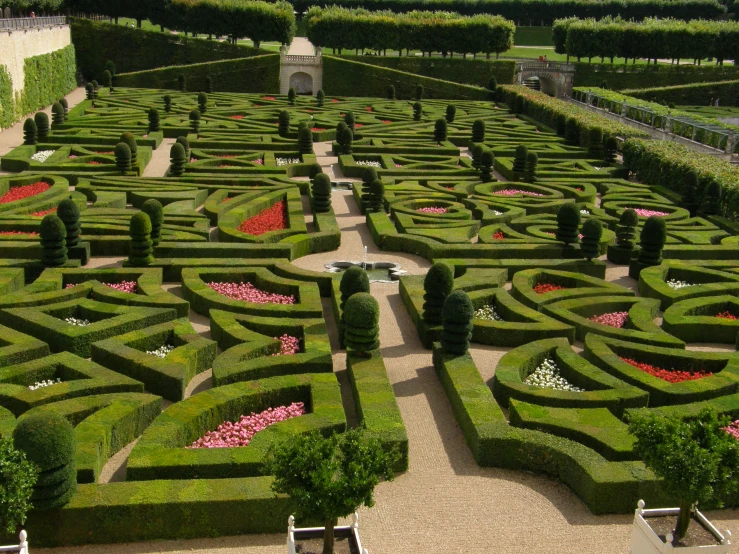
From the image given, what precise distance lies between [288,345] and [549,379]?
5.40 meters

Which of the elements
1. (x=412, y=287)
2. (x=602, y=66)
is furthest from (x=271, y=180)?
(x=602, y=66)

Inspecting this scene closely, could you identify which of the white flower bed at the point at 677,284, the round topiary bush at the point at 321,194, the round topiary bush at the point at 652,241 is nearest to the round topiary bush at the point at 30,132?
the round topiary bush at the point at 321,194

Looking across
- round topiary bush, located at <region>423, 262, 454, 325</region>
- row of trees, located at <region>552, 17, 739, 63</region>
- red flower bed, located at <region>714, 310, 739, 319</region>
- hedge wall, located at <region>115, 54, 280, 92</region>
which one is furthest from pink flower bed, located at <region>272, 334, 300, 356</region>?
row of trees, located at <region>552, 17, 739, 63</region>

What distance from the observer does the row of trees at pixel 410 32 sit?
70000mm

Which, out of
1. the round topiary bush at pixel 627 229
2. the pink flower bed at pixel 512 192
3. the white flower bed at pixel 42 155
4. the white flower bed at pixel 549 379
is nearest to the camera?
the white flower bed at pixel 549 379

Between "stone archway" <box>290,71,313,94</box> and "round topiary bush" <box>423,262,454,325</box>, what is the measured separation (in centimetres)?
5029

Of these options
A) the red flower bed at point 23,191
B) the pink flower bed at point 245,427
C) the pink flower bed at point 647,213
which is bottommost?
the pink flower bed at point 245,427

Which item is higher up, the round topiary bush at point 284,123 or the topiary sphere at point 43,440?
the round topiary bush at point 284,123

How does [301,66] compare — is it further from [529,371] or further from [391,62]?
[529,371]

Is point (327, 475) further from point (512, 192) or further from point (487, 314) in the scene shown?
point (512, 192)

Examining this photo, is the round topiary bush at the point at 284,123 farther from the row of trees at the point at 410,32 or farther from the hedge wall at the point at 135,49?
the row of trees at the point at 410,32

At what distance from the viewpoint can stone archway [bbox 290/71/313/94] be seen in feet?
214

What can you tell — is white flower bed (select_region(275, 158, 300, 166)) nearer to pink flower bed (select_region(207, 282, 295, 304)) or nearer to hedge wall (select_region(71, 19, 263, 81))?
pink flower bed (select_region(207, 282, 295, 304))

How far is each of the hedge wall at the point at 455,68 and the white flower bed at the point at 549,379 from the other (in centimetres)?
5367
